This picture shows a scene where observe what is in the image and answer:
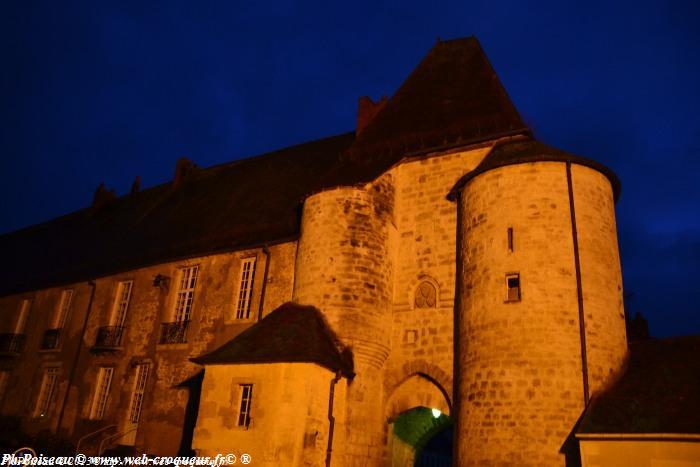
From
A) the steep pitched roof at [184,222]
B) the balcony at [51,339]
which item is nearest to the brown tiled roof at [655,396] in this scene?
the steep pitched roof at [184,222]

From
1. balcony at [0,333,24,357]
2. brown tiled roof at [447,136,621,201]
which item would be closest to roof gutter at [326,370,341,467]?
brown tiled roof at [447,136,621,201]

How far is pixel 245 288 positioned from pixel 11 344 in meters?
12.2

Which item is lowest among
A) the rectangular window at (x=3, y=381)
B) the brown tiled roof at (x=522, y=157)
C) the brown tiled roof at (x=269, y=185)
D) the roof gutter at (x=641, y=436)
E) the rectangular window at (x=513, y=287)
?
the roof gutter at (x=641, y=436)

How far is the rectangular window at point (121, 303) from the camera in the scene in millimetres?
21812

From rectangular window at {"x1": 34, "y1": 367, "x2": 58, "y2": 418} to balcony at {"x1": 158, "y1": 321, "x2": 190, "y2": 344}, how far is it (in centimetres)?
584

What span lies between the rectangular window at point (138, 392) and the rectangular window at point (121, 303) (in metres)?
2.32

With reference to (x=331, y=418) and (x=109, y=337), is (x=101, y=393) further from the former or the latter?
(x=331, y=418)

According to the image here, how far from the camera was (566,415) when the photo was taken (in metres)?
12.5

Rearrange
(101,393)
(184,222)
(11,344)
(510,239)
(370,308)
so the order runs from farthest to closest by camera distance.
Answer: (11,344), (184,222), (101,393), (370,308), (510,239)

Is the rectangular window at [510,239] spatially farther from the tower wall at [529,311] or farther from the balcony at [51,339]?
the balcony at [51,339]

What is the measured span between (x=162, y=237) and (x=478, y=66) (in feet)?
43.6

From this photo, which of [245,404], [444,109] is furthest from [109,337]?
[444,109]

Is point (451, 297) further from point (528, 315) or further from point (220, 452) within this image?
point (220, 452)

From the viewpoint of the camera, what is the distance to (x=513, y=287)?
14.1 meters
